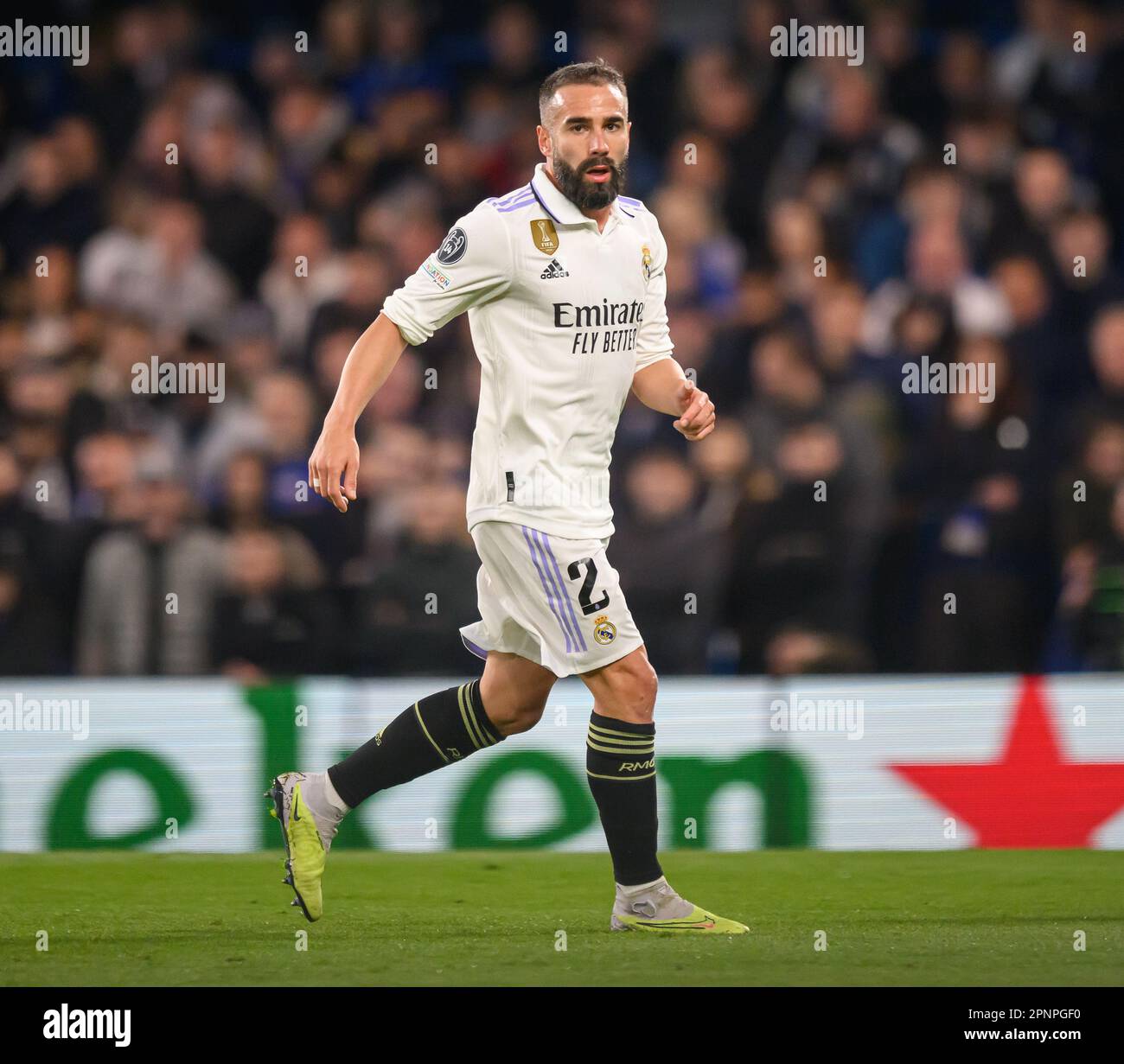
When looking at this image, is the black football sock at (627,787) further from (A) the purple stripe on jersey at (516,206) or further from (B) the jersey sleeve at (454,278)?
(A) the purple stripe on jersey at (516,206)

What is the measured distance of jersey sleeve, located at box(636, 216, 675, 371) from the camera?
510cm

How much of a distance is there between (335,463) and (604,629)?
2.40 feet

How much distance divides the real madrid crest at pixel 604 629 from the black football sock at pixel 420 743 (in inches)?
16.2

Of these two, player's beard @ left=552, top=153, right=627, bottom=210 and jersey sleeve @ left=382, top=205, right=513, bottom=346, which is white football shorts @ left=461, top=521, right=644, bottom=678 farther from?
player's beard @ left=552, top=153, right=627, bottom=210

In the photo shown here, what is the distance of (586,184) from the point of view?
15.9 ft

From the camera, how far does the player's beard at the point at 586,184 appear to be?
15.9ft

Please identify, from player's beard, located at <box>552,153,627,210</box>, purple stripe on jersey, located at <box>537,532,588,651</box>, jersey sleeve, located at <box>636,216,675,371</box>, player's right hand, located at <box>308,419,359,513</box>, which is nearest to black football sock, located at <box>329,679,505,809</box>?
purple stripe on jersey, located at <box>537,532,588,651</box>

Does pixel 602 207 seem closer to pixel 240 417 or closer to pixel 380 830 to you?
pixel 380 830

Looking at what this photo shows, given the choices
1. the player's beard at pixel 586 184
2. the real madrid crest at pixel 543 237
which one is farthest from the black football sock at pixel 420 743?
the player's beard at pixel 586 184

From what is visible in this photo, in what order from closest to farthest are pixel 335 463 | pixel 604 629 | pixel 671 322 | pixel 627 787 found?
pixel 335 463
pixel 604 629
pixel 627 787
pixel 671 322

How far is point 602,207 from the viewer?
4.89 meters

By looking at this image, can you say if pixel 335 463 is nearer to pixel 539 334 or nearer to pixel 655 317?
pixel 539 334

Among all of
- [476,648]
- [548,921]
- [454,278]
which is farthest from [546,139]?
[548,921]

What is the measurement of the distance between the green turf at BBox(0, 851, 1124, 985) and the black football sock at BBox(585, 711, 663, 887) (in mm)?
196
